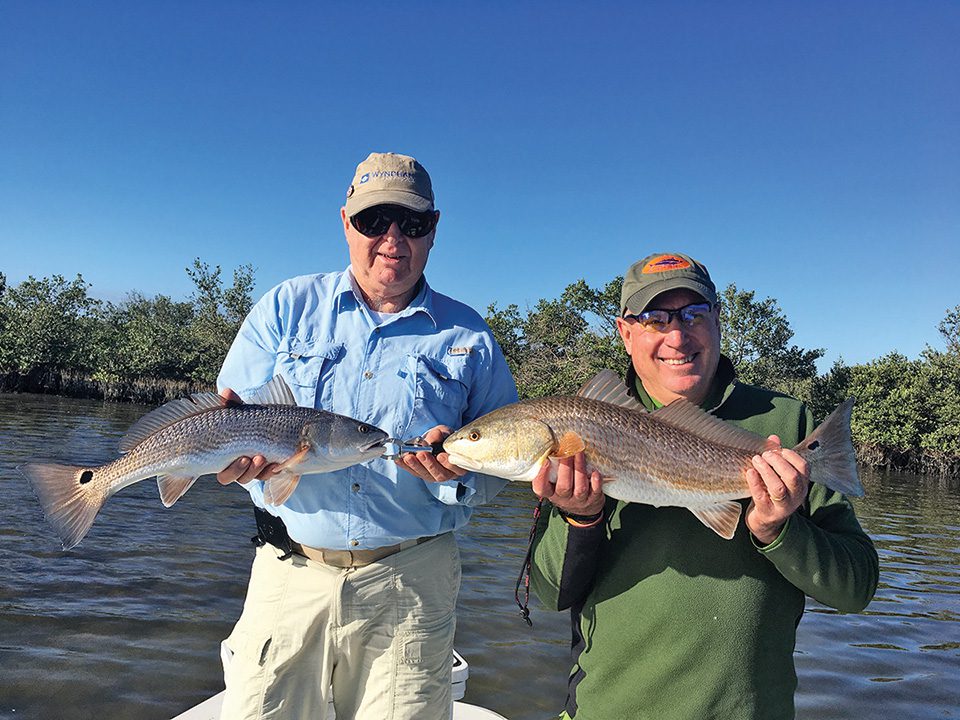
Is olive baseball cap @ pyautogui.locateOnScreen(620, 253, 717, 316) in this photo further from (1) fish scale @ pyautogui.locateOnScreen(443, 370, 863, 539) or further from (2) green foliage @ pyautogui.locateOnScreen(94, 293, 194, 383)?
(2) green foliage @ pyautogui.locateOnScreen(94, 293, 194, 383)

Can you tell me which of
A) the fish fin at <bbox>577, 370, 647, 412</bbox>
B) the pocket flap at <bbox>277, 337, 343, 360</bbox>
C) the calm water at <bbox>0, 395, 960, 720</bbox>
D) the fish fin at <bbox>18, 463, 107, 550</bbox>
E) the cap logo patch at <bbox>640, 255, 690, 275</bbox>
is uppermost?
the cap logo patch at <bbox>640, 255, 690, 275</bbox>

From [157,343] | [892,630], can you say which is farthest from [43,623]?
[157,343]

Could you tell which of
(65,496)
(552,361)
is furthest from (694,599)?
(552,361)

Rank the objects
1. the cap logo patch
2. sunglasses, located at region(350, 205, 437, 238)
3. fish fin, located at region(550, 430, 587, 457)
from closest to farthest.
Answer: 1. fish fin, located at region(550, 430, 587, 457)
2. the cap logo patch
3. sunglasses, located at region(350, 205, 437, 238)

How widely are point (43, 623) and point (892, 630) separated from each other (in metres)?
11.4

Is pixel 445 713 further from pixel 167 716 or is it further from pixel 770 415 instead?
pixel 167 716

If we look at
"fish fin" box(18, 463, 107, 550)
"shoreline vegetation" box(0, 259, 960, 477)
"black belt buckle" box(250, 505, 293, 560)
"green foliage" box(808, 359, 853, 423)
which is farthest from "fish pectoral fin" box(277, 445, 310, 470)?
"green foliage" box(808, 359, 853, 423)

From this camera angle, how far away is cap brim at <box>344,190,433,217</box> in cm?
362

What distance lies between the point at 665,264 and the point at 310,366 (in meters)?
2.02

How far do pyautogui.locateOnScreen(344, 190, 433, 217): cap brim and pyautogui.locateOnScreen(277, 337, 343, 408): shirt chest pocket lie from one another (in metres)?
0.77

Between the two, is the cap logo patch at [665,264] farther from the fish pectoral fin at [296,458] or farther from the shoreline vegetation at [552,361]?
the shoreline vegetation at [552,361]

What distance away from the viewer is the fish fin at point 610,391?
3219mm

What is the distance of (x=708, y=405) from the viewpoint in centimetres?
321

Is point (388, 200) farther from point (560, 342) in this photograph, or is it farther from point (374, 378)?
point (560, 342)
